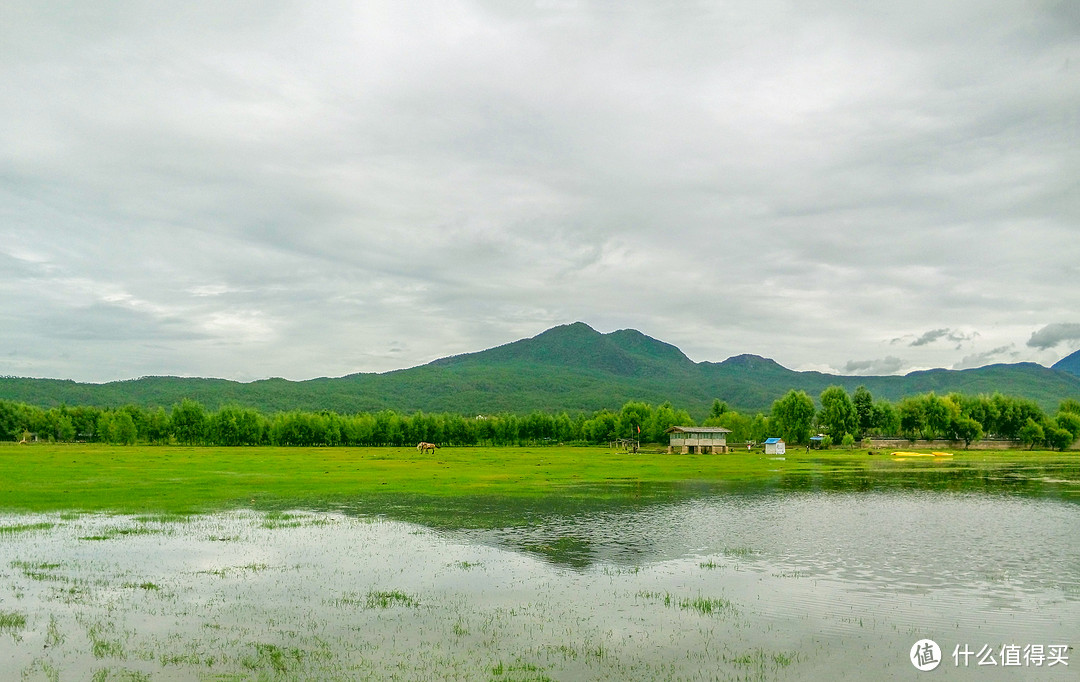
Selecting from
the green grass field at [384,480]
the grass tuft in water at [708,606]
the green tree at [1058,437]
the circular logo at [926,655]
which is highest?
the green tree at [1058,437]

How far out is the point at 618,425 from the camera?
606 ft

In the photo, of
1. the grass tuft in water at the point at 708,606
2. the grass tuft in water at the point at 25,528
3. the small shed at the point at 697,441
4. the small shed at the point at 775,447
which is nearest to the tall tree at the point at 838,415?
the small shed at the point at 775,447

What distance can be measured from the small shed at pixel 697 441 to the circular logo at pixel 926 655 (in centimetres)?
12102

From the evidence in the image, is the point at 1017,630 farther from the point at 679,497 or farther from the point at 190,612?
the point at 679,497

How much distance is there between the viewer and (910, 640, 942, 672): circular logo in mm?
17214

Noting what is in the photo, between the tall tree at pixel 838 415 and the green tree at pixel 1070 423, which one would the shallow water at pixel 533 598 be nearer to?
the tall tree at pixel 838 415

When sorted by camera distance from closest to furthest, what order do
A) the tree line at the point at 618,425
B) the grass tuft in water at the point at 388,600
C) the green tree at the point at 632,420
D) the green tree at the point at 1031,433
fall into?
the grass tuft in water at the point at 388,600
the green tree at the point at 1031,433
the tree line at the point at 618,425
the green tree at the point at 632,420

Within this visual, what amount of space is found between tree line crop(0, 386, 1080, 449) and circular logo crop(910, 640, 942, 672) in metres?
151

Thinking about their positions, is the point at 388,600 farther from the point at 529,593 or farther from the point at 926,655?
the point at 926,655

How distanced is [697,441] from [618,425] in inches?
1791

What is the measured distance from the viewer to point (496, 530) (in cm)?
3738

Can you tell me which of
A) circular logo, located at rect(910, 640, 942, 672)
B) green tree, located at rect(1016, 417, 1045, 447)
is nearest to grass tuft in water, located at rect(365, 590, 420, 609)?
circular logo, located at rect(910, 640, 942, 672)

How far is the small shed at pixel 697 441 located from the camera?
140 metres

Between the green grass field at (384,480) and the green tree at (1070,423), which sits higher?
the green tree at (1070,423)
